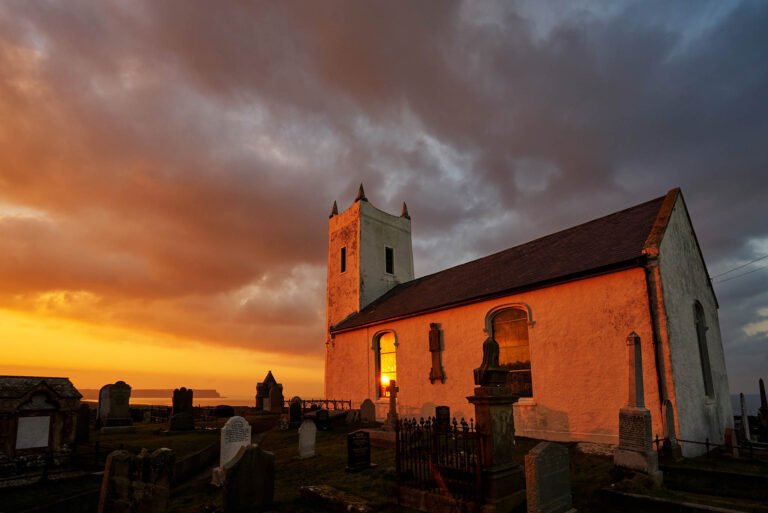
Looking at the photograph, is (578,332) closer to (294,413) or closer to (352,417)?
(352,417)

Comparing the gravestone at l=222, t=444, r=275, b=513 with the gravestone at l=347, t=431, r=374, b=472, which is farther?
the gravestone at l=347, t=431, r=374, b=472

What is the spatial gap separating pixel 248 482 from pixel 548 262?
1213 cm

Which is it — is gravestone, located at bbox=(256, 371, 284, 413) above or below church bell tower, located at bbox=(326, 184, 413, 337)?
below

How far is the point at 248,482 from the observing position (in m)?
8.13

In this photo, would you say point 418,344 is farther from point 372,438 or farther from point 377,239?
point 377,239

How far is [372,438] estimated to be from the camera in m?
14.5

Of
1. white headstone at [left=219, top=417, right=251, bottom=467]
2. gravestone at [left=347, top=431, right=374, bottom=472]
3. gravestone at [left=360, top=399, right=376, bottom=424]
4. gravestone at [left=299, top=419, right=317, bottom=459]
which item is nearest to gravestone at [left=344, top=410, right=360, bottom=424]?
gravestone at [left=360, top=399, right=376, bottom=424]

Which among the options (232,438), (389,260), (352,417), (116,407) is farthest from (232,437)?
(389,260)

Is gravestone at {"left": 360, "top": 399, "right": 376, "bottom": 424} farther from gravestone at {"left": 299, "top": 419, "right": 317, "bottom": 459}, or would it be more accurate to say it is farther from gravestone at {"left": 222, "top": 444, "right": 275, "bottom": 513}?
gravestone at {"left": 222, "top": 444, "right": 275, "bottom": 513}

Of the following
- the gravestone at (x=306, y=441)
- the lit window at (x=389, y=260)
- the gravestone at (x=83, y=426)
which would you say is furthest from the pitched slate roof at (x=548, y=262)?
the gravestone at (x=83, y=426)

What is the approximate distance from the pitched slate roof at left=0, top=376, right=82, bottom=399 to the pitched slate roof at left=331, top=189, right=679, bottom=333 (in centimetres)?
1238

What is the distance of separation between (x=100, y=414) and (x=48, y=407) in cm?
1041

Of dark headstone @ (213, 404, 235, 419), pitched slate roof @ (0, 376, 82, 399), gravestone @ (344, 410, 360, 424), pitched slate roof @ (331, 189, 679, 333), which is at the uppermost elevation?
pitched slate roof @ (331, 189, 679, 333)

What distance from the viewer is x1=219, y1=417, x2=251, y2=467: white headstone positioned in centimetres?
1162
